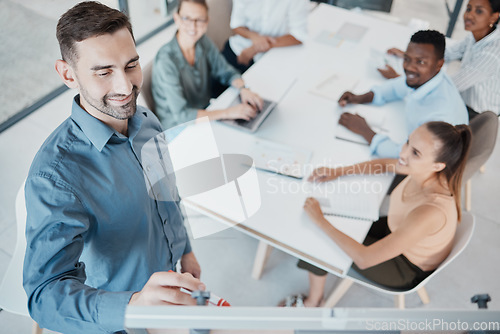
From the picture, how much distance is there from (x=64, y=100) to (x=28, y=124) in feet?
1.23

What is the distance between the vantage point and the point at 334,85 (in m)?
2.29

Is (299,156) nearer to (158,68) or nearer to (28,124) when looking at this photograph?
(158,68)

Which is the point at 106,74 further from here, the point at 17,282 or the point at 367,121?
the point at 367,121

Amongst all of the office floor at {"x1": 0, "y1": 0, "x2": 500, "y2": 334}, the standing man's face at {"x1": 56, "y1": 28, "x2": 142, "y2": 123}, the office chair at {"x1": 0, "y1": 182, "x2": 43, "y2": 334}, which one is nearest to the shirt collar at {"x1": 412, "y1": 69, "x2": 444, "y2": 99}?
the office floor at {"x1": 0, "y1": 0, "x2": 500, "y2": 334}

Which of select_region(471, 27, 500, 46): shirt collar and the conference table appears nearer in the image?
the conference table

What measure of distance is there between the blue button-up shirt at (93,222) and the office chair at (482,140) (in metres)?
1.49

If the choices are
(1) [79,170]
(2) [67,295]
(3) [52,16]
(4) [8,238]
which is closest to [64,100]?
(3) [52,16]

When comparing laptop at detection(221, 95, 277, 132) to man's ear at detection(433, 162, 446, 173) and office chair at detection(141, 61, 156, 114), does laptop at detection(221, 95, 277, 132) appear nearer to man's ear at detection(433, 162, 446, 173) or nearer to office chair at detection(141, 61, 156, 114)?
office chair at detection(141, 61, 156, 114)

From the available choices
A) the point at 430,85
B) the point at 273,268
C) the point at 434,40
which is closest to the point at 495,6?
the point at 434,40

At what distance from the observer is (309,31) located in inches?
110

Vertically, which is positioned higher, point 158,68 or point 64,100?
point 158,68

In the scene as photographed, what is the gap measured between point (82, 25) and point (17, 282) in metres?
1.10

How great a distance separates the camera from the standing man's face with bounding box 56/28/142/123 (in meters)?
0.98

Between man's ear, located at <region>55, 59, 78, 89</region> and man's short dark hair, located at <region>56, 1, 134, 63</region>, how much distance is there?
2cm
